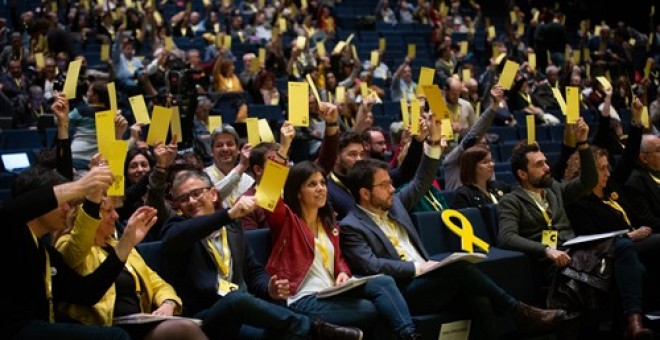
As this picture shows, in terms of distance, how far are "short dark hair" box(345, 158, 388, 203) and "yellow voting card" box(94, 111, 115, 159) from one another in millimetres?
1229

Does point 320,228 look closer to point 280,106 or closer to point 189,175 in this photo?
point 189,175

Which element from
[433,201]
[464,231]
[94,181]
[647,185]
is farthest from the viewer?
[647,185]

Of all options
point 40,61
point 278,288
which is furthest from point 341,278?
point 40,61

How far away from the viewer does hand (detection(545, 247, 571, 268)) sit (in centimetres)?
425

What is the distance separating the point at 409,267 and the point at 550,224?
107 cm

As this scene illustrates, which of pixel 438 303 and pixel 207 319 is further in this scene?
pixel 438 303

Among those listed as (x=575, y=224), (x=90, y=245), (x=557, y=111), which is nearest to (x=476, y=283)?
(x=575, y=224)

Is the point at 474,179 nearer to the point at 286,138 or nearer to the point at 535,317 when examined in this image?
the point at 535,317

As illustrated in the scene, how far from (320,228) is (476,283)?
69 centimetres

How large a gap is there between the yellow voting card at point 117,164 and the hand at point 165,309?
0.43m

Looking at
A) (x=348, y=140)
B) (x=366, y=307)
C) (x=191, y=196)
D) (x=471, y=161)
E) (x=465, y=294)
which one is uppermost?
(x=191, y=196)

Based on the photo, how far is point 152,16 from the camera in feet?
34.4

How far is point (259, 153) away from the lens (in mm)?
4375

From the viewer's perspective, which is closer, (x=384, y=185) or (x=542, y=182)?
(x=384, y=185)
